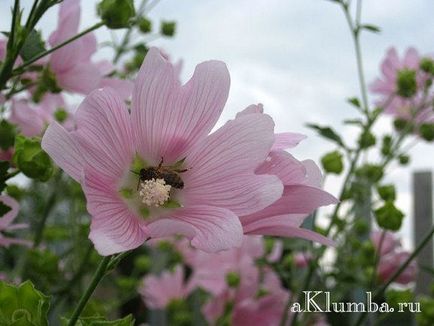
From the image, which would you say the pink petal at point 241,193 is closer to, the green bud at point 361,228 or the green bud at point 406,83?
the green bud at point 406,83

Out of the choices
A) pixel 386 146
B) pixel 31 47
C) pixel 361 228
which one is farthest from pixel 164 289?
pixel 31 47

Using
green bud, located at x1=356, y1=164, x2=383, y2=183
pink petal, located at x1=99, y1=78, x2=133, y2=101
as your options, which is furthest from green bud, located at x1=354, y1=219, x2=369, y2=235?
pink petal, located at x1=99, y1=78, x2=133, y2=101

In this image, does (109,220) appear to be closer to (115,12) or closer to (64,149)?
(64,149)

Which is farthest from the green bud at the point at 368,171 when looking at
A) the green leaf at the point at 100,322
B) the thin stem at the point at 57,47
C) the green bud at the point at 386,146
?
the green leaf at the point at 100,322

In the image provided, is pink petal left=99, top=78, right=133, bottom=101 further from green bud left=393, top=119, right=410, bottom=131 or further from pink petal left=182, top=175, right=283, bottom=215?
green bud left=393, top=119, right=410, bottom=131

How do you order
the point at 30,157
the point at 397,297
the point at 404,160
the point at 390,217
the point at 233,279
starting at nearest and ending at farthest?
the point at 30,157
the point at 390,217
the point at 397,297
the point at 233,279
the point at 404,160

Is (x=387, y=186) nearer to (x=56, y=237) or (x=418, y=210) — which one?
(x=56, y=237)
